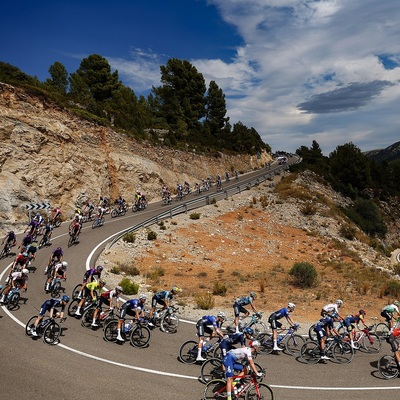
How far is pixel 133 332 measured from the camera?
11.1 m

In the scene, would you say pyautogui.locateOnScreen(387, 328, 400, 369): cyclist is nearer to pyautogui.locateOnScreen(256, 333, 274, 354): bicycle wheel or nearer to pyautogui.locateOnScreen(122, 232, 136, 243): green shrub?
pyautogui.locateOnScreen(256, 333, 274, 354): bicycle wheel

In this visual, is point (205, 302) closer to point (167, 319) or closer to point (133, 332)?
point (167, 319)

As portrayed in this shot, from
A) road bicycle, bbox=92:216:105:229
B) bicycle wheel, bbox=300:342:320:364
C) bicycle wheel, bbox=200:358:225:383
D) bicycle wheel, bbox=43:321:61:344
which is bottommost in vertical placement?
bicycle wheel, bbox=300:342:320:364

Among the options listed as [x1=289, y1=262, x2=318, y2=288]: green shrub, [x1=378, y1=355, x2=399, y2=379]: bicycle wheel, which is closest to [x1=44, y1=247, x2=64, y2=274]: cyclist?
[x1=289, y1=262, x2=318, y2=288]: green shrub

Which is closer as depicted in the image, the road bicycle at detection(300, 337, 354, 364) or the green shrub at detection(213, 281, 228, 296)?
the road bicycle at detection(300, 337, 354, 364)

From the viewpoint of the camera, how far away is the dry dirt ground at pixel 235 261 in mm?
17078

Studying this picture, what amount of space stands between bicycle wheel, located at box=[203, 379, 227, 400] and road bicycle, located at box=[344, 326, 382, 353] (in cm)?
560

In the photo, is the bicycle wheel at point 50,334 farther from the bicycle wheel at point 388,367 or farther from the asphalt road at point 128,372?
the bicycle wheel at point 388,367

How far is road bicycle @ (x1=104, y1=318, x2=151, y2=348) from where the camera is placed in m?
11.0

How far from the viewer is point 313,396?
8.61 metres

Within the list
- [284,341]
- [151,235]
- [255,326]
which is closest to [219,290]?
[255,326]

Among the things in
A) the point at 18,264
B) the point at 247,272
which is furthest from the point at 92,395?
the point at 247,272

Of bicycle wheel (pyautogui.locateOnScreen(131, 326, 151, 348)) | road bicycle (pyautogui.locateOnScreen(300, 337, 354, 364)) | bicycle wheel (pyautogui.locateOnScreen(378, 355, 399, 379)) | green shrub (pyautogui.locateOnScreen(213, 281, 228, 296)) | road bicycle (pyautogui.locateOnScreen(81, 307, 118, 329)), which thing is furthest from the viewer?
green shrub (pyautogui.locateOnScreen(213, 281, 228, 296))

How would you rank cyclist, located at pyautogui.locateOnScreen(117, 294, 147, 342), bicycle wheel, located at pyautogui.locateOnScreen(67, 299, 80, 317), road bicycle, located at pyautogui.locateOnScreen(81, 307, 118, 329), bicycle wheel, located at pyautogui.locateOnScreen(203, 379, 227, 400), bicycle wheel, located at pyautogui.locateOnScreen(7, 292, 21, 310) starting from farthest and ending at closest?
bicycle wheel, located at pyautogui.locateOnScreen(7, 292, 21, 310)
bicycle wheel, located at pyautogui.locateOnScreen(67, 299, 80, 317)
road bicycle, located at pyautogui.locateOnScreen(81, 307, 118, 329)
cyclist, located at pyautogui.locateOnScreen(117, 294, 147, 342)
bicycle wheel, located at pyautogui.locateOnScreen(203, 379, 227, 400)
